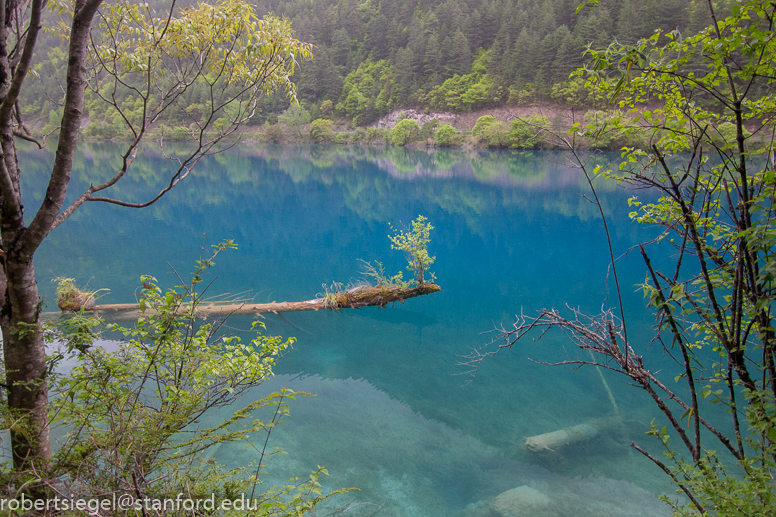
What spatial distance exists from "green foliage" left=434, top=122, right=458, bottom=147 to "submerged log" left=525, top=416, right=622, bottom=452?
214ft

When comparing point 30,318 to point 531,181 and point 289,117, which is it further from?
point 289,117

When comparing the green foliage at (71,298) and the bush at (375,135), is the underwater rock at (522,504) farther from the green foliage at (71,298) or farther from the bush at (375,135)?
the bush at (375,135)

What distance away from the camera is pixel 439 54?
87438mm

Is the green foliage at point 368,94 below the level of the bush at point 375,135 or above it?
above

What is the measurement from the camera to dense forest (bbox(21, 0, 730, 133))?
65750mm

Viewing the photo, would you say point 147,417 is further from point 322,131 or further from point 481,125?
point 322,131

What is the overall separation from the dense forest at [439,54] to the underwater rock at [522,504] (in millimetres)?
61343

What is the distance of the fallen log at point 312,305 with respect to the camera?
988 cm

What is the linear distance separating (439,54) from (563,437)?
93.9m

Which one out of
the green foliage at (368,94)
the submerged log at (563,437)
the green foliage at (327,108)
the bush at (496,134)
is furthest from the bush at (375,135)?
the submerged log at (563,437)

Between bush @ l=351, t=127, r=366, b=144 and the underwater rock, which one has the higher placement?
bush @ l=351, t=127, r=366, b=144

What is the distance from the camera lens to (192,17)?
14.5 ft

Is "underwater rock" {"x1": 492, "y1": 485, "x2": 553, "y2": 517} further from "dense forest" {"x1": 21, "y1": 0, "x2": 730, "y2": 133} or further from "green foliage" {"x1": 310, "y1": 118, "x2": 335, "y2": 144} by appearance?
"green foliage" {"x1": 310, "y1": 118, "x2": 335, "y2": 144}

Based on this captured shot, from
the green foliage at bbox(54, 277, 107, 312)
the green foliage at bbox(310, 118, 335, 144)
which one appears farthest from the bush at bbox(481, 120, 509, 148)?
the green foliage at bbox(54, 277, 107, 312)
